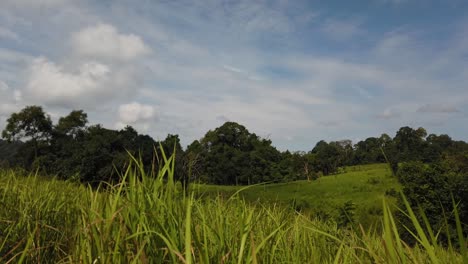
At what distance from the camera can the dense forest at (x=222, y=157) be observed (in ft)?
25.7

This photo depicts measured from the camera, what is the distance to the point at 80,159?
5316 centimetres

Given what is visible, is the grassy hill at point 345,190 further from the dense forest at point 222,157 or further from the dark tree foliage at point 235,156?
the dark tree foliage at point 235,156

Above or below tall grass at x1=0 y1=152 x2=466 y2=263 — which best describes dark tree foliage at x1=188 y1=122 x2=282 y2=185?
above

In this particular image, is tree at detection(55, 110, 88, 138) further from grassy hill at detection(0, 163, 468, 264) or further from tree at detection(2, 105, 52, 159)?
grassy hill at detection(0, 163, 468, 264)

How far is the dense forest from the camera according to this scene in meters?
7.83

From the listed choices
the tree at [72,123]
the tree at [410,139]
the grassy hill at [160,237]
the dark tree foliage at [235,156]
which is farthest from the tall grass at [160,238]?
the tree at [410,139]

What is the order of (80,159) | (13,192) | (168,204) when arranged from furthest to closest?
(80,159) → (13,192) → (168,204)

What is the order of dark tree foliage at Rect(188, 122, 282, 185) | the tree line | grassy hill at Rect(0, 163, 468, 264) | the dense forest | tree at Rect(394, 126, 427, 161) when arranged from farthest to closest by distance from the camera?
tree at Rect(394, 126, 427, 161), dark tree foliage at Rect(188, 122, 282, 185), the tree line, the dense forest, grassy hill at Rect(0, 163, 468, 264)

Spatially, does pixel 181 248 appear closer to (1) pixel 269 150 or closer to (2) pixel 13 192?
(2) pixel 13 192

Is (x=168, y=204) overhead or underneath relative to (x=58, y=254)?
overhead

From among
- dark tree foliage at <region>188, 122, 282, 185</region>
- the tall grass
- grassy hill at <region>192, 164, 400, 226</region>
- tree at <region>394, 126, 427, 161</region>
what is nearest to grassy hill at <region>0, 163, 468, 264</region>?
the tall grass

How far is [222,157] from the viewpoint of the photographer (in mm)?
98438

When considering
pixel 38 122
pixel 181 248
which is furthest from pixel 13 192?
pixel 38 122

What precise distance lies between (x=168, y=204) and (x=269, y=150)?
98.4 m
